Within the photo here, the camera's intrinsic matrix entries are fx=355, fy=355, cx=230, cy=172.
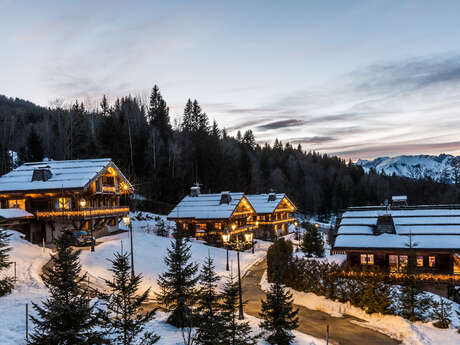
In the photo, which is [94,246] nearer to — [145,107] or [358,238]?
[358,238]

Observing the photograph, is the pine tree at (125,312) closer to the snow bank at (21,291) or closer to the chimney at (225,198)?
the snow bank at (21,291)

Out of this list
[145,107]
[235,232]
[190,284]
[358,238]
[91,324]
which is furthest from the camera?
[145,107]

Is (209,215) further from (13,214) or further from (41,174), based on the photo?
(13,214)

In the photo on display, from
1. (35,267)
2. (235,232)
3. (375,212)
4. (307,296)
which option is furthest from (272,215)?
(35,267)

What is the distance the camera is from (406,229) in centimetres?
3422

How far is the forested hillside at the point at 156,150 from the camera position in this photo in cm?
6788

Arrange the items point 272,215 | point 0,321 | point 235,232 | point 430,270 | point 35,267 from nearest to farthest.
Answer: point 0,321 < point 35,267 < point 430,270 < point 235,232 < point 272,215

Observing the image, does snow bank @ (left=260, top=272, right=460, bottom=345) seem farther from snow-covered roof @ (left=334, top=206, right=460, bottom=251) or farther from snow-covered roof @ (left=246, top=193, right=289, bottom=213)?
snow-covered roof @ (left=246, top=193, right=289, bottom=213)

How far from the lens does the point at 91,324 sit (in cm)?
865

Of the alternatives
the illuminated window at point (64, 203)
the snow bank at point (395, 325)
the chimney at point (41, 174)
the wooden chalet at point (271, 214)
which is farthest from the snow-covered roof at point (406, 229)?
the chimney at point (41, 174)

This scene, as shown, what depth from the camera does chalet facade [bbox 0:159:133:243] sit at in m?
35.8

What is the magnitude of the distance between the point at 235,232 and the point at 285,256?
19.6 metres

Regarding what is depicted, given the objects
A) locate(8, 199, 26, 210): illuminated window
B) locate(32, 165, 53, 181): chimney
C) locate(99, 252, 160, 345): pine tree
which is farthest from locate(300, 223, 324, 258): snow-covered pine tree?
locate(99, 252, 160, 345): pine tree

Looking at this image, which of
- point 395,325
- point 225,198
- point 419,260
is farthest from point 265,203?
point 395,325
